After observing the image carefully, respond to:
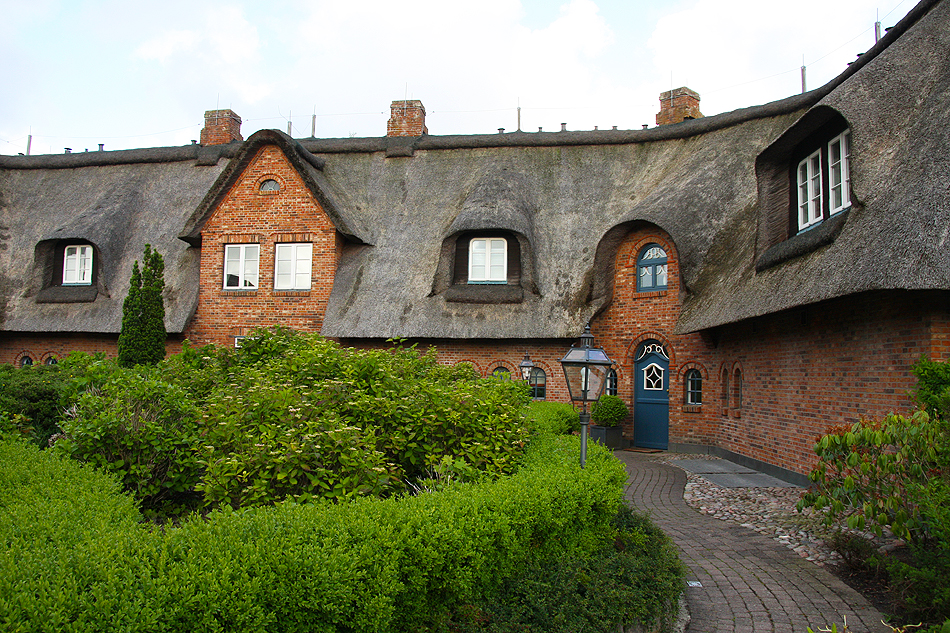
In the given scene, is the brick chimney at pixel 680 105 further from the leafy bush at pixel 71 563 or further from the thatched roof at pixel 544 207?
the leafy bush at pixel 71 563

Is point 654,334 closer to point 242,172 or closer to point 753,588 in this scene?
point 753,588

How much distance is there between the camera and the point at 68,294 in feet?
60.4

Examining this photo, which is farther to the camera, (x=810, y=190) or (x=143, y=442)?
(x=810, y=190)

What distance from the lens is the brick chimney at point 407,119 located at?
70.1 ft

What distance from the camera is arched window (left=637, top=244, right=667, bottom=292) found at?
15.5 m

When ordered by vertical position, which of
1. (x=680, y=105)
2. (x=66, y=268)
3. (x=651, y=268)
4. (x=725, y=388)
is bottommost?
(x=725, y=388)

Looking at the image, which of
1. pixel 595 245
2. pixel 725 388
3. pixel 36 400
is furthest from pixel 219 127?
pixel 725 388

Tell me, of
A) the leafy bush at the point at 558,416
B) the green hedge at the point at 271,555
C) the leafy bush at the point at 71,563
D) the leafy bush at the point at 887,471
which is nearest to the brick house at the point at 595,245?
the leafy bush at the point at 887,471

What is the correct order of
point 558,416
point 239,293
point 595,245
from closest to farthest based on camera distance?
point 558,416, point 595,245, point 239,293

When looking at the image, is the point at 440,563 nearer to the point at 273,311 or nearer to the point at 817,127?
the point at 817,127

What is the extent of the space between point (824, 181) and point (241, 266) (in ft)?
46.6

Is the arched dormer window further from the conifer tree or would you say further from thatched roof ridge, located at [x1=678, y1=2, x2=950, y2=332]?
thatched roof ridge, located at [x1=678, y1=2, x2=950, y2=332]

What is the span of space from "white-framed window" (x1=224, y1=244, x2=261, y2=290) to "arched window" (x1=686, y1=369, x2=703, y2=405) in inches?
460

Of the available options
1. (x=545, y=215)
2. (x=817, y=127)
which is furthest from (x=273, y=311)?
(x=817, y=127)
